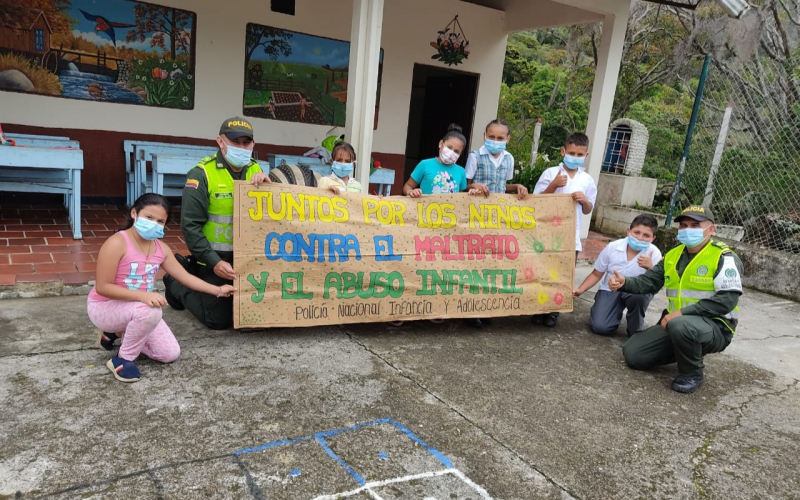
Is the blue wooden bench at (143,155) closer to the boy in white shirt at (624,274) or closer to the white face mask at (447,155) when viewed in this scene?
the white face mask at (447,155)

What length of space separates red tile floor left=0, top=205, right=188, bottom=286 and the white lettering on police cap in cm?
459

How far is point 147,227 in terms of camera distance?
3.09 meters

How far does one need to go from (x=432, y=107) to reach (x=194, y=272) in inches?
285

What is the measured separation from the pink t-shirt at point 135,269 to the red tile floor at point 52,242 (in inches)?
61.1

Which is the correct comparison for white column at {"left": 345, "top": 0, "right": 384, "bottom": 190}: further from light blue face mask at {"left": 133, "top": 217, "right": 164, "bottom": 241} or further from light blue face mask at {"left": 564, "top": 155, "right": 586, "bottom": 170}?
light blue face mask at {"left": 133, "top": 217, "right": 164, "bottom": 241}

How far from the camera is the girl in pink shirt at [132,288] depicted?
3020mm

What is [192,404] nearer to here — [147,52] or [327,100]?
[147,52]

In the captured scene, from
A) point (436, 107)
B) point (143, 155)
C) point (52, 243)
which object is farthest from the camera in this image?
point (436, 107)

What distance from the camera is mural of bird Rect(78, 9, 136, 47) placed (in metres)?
6.41

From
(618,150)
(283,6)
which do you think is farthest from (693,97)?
(283,6)

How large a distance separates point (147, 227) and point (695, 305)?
3.42m

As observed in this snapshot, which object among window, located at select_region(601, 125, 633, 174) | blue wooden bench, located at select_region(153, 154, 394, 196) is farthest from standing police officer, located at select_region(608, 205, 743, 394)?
window, located at select_region(601, 125, 633, 174)

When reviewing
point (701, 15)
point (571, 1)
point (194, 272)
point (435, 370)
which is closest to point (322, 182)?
point (194, 272)

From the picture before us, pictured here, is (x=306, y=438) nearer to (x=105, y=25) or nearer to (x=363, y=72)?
(x=363, y=72)
